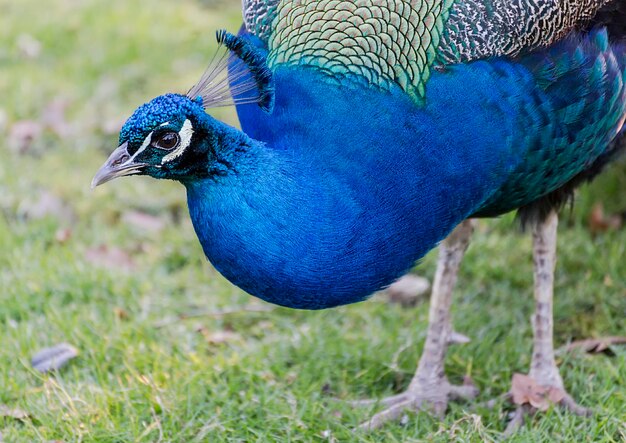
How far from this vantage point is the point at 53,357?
9.71ft

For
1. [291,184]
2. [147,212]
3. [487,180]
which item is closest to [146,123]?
[291,184]

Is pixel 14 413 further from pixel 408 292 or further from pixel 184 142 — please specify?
pixel 408 292

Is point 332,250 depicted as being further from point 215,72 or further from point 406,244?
point 215,72

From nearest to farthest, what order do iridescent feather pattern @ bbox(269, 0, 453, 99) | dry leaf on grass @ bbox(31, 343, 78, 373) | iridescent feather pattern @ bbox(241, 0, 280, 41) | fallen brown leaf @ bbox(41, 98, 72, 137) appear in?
iridescent feather pattern @ bbox(269, 0, 453, 99) < iridescent feather pattern @ bbox(241, 0, 280, 41) < dry leaf on grass @ bbox(31, 343, 78, 373) < fallen brown leaf @ bbox(41, 98, 72, 137)

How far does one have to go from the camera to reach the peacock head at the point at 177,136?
2066 mm

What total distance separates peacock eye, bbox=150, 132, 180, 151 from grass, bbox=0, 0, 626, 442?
900 mm

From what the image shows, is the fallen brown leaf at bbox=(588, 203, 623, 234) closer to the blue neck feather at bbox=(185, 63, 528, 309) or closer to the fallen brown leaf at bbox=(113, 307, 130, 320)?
the blue neck feather at bbox=(185, 63, 528, 309)

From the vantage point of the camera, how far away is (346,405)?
2.80 meters

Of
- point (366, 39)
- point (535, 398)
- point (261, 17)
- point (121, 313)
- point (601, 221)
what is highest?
point (261, 17)

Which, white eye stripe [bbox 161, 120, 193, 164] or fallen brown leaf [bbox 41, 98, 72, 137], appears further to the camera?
fallen brown leaf [bbox 41, 98, 72, 137]

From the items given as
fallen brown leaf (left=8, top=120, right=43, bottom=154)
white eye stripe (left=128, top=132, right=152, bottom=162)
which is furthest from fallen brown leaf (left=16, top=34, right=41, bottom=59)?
white eye stripe (left=128, top=132, right=152, bottom=162)

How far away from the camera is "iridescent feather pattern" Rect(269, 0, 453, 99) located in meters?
2.32

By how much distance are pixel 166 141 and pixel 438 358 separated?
4.16 ft

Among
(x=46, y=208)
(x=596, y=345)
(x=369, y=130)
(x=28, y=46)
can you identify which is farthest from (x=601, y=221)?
(x=28, y=46)
